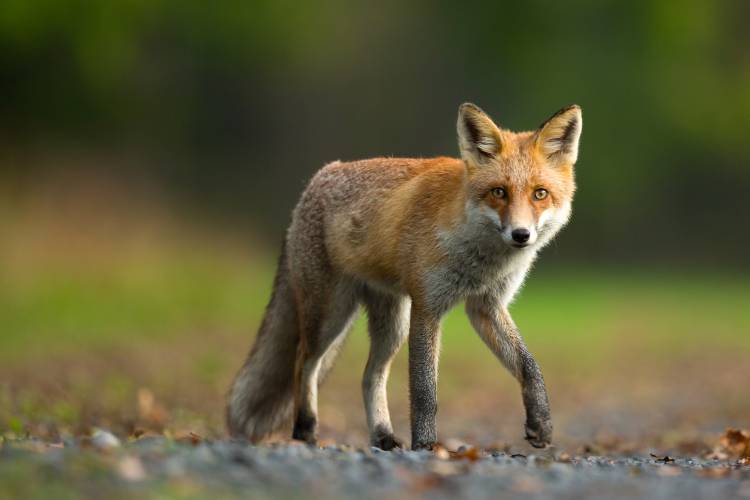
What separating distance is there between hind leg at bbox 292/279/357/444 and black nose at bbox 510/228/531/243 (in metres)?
1.58

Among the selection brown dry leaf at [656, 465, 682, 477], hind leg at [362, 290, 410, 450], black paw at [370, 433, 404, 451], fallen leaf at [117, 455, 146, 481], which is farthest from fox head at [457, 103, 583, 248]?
fallen leaf at [117, 455, 146, 481]

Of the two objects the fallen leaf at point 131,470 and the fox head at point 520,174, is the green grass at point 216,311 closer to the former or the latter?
the fox head at point 520,174

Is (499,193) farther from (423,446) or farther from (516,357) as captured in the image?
(423,446)

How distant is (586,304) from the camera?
73.8 feet

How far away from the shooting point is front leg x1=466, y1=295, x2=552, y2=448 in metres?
6.30

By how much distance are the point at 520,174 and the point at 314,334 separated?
1827 millimetres

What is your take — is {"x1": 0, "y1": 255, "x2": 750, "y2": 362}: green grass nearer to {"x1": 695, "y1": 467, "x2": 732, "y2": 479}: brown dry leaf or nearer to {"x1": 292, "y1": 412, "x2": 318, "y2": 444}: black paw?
{"x1": 292, "y1": 412, "x2": 318, "y2": 444}: black paw

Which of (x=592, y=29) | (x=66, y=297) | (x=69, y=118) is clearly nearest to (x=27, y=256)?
(x=66, y=297)

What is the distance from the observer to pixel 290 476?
14.1 ft

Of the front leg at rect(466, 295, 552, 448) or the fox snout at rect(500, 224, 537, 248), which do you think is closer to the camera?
the fox snout at rect(500, 224, 537, 248)

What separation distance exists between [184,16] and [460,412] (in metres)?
16.4

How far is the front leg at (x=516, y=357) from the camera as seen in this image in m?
6.30

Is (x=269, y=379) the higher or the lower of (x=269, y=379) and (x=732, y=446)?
the lower

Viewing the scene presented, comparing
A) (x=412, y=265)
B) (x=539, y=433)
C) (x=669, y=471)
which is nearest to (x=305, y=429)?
(x=412, y=265)
